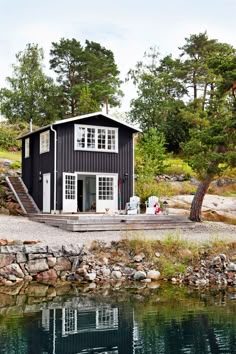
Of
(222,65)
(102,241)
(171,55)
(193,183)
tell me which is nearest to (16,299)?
(102,241)

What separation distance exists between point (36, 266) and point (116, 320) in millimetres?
4187

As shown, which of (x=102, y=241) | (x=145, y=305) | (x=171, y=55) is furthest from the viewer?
(x=171, y=55)

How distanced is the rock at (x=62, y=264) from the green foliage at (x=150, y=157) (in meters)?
13.8

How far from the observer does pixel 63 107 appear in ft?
147

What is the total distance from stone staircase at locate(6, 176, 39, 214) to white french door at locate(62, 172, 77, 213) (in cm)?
225

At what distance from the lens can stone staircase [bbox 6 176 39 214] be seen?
24000 millimetres

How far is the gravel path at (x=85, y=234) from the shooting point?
15011mm

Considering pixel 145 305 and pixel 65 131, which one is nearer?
pixel 145 305

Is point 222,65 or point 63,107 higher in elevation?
point 63,107

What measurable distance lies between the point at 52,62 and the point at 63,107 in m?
4.73

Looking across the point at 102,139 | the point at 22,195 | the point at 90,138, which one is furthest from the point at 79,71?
the point at 90,138

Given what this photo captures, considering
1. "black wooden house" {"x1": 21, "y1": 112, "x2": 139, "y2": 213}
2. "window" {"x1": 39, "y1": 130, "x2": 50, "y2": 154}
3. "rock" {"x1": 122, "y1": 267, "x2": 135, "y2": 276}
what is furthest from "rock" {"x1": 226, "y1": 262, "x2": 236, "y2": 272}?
"window" {"x1": 39, "y1": 130, "x2": 50, "y2": 154}

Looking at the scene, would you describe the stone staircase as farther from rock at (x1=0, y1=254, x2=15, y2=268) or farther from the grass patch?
rock at (x1=0, y1=254, x2=15, y2=268)

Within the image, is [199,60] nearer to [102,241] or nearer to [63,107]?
[63,107]
